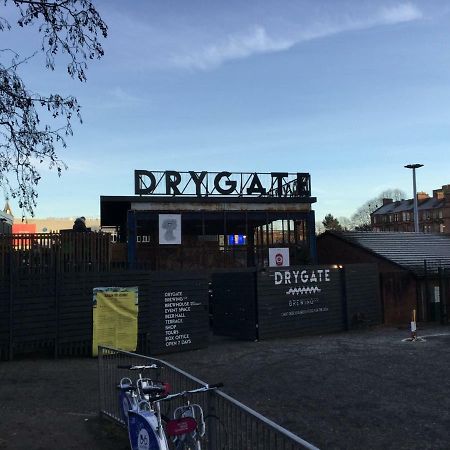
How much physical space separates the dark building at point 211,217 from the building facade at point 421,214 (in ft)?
261

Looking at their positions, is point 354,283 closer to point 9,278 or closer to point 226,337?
point 226,337

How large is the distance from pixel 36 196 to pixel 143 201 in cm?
1947

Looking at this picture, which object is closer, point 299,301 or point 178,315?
point 178,315

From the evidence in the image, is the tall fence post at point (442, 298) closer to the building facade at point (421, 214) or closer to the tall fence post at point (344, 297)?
the tall fence post at point (344, 297)

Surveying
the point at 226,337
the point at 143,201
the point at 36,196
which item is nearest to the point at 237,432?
the point at 36,196

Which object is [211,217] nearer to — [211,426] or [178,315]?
[178,315]

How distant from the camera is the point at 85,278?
A: 1359 centimetres

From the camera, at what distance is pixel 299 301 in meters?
18.6

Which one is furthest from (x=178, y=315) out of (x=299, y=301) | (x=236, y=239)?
(x=236, y=239)

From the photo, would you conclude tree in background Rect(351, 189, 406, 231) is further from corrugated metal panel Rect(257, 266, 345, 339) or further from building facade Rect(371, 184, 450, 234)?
corrugated metal panel Rect(257, 266, 345, 339)

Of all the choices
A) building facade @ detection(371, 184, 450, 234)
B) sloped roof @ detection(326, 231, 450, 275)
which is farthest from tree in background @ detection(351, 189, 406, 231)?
sloped roof @ detection(326, 231, 450, 275)

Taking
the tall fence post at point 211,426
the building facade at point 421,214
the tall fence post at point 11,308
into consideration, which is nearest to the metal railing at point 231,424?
the tall fence post at point 211,426

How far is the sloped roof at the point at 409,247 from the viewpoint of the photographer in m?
24.4

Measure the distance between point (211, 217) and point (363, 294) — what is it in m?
9.32
